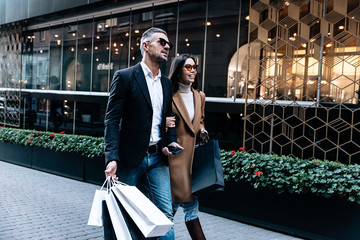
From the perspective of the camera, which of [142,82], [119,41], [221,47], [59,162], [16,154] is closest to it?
[142,82]

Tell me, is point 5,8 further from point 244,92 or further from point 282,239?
point 282,239

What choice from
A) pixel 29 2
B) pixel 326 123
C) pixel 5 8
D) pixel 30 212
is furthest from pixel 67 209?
pixel 5 8

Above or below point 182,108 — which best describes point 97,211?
below

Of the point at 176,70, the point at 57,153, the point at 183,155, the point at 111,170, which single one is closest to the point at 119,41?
the point at 57,153

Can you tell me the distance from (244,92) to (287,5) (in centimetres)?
175

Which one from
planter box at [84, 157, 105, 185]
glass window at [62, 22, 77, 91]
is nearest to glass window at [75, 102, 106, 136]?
glass window at [62, 22, 77, 91]

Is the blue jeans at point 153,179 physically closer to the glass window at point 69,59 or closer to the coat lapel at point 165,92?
the coat lapel at point 165,92

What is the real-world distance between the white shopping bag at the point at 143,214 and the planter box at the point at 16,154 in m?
8.76

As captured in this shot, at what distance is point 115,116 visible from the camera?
11.1 ft

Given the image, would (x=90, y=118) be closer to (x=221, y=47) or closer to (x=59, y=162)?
(x=59, y=162)

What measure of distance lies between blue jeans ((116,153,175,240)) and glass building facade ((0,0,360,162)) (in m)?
3.83

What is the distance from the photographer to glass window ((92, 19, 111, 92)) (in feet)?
35.7

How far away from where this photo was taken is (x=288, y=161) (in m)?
6.13

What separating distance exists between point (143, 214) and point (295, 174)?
3443mm
